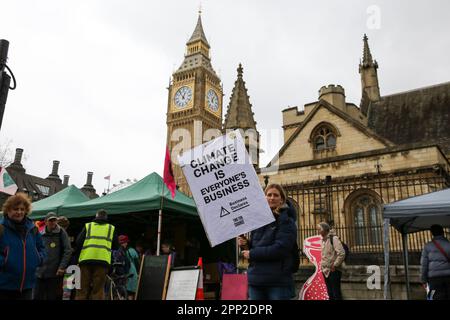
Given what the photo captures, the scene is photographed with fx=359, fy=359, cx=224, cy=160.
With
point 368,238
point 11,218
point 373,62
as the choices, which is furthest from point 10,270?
point 373,62

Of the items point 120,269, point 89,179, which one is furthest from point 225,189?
point 89,179

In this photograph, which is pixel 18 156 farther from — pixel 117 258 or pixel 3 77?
pixel 3 77

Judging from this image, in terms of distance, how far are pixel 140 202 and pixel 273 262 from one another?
19.4 ft

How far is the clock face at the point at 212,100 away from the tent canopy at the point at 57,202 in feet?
206

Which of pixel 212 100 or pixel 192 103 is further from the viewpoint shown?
pixel 212 100

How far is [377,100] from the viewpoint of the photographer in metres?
28.9

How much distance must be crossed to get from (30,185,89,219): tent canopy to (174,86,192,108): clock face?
61129 millimetres

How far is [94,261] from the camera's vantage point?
6.27 m

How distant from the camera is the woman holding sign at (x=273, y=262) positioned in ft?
11.1

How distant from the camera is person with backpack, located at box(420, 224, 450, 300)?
5.41 m

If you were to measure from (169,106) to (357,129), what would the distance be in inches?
2242

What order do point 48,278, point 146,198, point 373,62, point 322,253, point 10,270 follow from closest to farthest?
point 10,270, point 48,278, point 322,253, point 146,198, point 373,62

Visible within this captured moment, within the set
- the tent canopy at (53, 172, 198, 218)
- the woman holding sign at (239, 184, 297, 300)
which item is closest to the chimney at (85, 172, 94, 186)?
the tent canopy at (53, 172, 198, 218)
